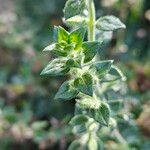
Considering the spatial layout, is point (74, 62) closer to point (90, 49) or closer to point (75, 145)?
point (90, 49)

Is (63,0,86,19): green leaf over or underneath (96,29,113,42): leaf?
over

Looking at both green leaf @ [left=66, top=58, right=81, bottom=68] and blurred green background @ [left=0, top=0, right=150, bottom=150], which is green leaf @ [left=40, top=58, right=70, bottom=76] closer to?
green leaf @ [left=66, top=58, right=81, bottom=68]

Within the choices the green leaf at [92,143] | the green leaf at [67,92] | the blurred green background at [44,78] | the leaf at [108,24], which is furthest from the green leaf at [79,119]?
the blurred green background at [44,78]

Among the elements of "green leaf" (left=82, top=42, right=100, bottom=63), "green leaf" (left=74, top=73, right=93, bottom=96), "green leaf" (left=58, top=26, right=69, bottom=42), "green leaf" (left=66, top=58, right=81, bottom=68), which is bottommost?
"green leaf" (left=74, top=73, right=93, bottom=96)

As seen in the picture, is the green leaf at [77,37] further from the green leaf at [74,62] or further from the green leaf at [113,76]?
the green leaf at [113,76]

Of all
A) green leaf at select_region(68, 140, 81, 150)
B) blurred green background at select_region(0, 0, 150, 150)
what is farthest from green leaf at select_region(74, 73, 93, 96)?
blurred green background at select_region(0, 0, 150, 150)

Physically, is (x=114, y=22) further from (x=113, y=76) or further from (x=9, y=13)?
(x=9, y=13)

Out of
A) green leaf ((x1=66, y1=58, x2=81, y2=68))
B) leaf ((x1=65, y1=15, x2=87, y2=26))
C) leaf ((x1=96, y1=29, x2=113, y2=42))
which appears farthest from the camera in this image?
leaf ((x1=96, y1=29, x2=113, y2=42))

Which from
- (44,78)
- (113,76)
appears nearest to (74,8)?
(113,76)
